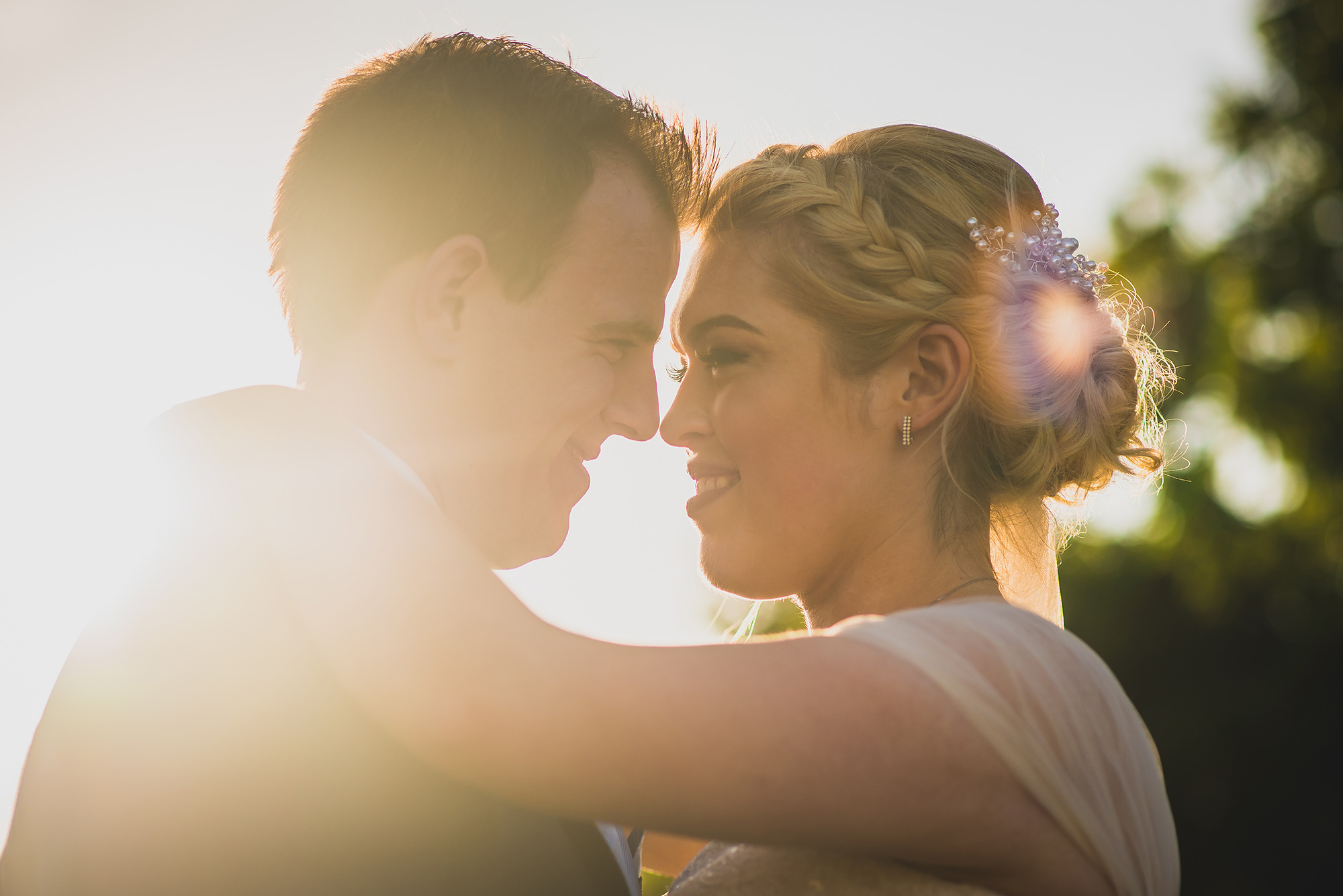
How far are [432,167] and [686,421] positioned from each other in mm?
1325

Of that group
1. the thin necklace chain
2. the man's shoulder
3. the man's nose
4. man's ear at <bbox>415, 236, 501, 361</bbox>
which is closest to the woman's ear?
the thin necklace chain

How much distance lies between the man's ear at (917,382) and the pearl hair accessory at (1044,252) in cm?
34

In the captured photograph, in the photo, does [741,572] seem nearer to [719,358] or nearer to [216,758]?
[719,358]

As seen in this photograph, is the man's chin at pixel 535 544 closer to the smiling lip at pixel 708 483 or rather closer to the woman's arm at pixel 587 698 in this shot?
the smiling lip at pixel 708 483

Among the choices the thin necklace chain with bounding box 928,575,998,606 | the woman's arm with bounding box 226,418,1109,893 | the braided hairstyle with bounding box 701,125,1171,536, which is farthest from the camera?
the braided hairstyle with bounding box 701,125,1171,536

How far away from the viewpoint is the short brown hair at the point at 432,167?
2.84m

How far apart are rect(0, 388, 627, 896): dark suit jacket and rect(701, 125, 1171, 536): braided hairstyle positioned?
6.37 ft

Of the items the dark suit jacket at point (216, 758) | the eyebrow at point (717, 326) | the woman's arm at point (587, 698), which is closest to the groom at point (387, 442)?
→ the dark suit jacket at point (216, 758)

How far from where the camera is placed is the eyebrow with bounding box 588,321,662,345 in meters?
3.06

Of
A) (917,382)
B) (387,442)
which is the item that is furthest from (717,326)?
(387,442)

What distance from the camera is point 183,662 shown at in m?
2.01

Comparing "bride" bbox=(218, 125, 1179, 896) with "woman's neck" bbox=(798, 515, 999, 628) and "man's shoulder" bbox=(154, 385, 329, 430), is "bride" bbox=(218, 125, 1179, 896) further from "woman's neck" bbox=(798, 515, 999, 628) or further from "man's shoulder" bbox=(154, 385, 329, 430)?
"man's shoulder" bbox=(154, 385, 329, 430)

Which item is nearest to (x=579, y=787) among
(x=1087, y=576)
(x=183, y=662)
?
(x=183, y=662)

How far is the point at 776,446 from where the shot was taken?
348 cm
